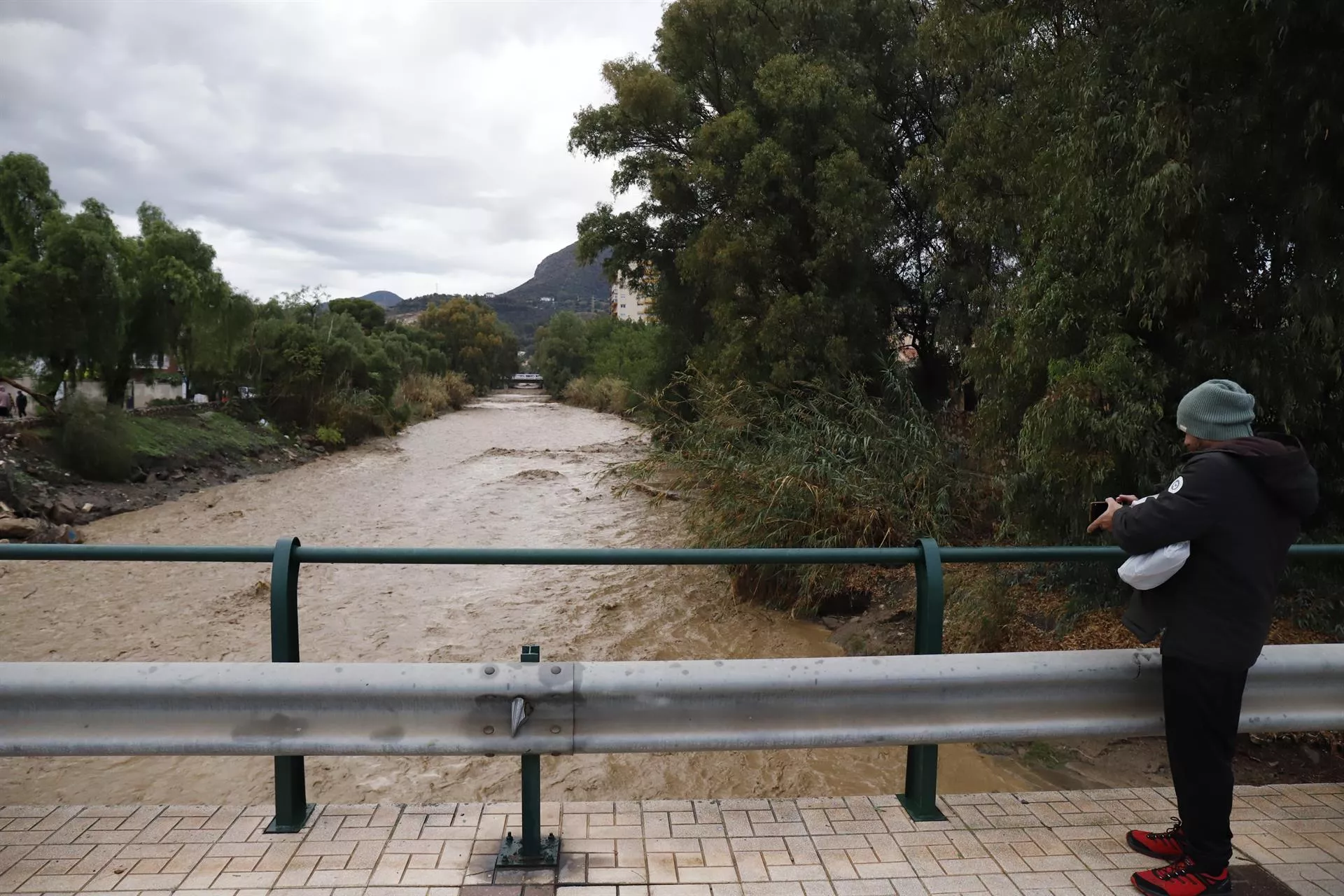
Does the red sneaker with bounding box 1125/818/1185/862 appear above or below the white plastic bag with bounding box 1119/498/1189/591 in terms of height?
below

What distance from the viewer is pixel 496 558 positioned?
3012mm

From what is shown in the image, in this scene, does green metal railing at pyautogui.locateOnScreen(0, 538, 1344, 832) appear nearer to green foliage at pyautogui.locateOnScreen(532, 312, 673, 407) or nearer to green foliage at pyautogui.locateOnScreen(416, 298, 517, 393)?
green foliage at pyautogui.locateOnScreen(532, 312, 673, 407)

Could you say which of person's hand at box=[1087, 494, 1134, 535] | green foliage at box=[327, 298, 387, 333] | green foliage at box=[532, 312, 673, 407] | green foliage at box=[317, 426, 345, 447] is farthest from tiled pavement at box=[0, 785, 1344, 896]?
green foliage at box=[327, 298, 387, 333]

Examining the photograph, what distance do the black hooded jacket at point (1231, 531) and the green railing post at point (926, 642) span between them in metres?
0.63

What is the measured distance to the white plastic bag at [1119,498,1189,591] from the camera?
2.67 meters

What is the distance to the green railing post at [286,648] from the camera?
117 inches

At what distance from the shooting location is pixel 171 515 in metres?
18.4

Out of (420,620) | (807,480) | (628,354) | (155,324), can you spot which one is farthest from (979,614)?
(628,354)

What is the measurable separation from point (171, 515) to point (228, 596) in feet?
26.4

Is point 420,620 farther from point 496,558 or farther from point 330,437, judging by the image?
point 330,437

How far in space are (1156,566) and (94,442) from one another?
71.1 feet

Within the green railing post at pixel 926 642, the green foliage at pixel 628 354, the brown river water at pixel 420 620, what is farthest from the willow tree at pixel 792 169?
the green railing post at pixel 926 642

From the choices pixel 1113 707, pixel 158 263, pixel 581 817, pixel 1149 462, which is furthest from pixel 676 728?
pixel 158 263

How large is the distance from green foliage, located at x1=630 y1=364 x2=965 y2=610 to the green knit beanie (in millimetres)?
6587
